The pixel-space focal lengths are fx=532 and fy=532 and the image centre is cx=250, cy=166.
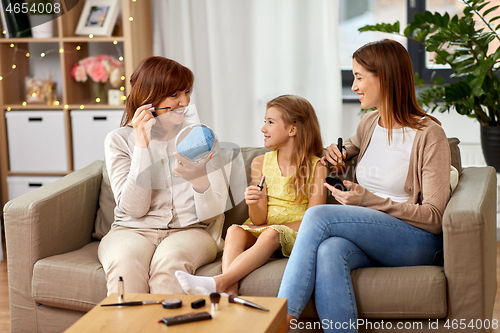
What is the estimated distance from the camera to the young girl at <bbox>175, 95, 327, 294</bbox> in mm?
1707

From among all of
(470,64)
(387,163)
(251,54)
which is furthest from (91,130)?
(470,64)

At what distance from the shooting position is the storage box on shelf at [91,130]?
2939mm

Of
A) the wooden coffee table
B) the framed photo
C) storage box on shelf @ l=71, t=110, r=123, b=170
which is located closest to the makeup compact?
the wooden coffee table

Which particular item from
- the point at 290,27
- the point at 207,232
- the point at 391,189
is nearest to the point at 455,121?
the point at 290,27

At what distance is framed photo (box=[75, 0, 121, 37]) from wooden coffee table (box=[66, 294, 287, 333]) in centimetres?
207

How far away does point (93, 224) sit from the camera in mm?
2021

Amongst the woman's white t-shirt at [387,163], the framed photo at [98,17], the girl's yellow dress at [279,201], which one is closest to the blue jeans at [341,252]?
the woman's white t-shirt at [387,163]

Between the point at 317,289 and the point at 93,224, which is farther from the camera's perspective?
the point at 93,224

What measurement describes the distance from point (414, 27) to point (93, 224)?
176 centimetres

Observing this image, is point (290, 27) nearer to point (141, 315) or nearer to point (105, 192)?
point (105, 192)

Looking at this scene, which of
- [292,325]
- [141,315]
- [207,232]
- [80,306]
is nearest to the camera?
[141,315]

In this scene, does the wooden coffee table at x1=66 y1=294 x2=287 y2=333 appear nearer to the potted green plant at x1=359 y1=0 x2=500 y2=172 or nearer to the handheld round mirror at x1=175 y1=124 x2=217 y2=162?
the handheld round mirror at x1=175 y1=124 x2=217 y2=162

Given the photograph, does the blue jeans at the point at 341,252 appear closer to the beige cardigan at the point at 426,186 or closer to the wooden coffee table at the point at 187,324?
the beige cardigan at the point at 426,186

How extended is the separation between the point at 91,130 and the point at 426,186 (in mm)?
1994
